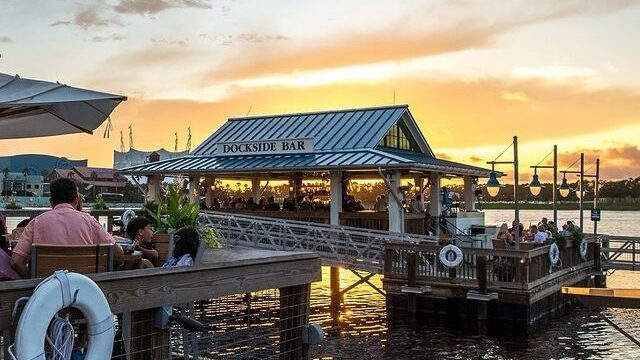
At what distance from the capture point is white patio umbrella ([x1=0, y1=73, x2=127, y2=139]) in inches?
261

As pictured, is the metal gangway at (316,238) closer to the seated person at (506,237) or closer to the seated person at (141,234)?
the seated person at (506,237)

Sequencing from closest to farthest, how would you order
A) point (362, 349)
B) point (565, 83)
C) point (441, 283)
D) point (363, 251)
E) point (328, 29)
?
point (362, 349) < point (441, 283) < point (363, 251) < point (328, 29) < point (565, 83)

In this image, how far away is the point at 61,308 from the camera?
3891mm

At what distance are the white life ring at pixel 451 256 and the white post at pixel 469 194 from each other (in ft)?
31.6

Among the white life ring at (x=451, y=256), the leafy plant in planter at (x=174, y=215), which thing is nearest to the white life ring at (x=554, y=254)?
the white life ring at (x=451, y=256)

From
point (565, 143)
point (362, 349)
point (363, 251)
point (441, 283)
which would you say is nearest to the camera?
point (362, 349)

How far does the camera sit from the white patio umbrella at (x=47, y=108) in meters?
6.64

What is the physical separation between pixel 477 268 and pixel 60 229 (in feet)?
47.8

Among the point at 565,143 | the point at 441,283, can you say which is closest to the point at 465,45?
the point at 441,283

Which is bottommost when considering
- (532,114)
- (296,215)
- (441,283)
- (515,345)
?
(515,345)

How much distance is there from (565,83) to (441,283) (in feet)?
40.5

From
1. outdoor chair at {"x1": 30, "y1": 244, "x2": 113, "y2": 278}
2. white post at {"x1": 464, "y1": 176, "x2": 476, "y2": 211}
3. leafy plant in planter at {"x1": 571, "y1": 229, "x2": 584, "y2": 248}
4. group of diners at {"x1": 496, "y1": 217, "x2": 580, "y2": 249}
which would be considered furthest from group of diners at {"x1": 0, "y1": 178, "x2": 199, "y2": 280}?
white post at {"x1": 464, "y1": 176, "x2": 476, "y2": 211}

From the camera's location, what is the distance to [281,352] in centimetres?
647

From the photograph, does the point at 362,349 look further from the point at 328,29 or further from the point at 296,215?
the point at 328,29
